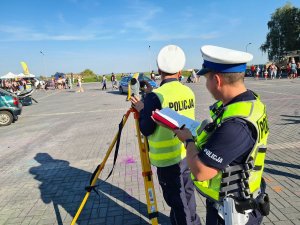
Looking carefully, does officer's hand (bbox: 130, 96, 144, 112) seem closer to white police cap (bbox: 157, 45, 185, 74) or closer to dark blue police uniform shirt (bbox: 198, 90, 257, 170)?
white police cap (bbox: 157, 45, 185, 74)

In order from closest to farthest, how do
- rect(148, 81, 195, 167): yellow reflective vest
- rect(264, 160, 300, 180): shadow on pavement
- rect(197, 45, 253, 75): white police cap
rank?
rect(197, 45, 253, 75): white police cap < rect(148, 81, 195, 167): yellow reflective vest < rect(264, 160, 300, 180): shadow on pavement

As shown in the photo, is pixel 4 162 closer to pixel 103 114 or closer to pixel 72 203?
pixel 72 203

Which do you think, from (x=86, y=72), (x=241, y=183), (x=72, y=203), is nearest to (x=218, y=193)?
(x=241, y=183)

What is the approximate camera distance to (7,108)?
1180 centimetres

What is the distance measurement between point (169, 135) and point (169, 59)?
0.75 metres

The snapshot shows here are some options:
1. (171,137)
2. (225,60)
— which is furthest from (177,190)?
(225,60)

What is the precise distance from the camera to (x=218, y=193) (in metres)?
1.89

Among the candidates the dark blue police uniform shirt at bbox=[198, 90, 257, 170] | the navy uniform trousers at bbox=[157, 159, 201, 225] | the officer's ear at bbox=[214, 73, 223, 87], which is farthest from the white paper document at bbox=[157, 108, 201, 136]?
the navy uniform trousers at bbox=[157, 159, 201, 225]

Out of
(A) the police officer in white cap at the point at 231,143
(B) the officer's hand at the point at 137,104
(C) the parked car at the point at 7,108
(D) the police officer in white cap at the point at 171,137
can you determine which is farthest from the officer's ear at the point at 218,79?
(C) the parked car at the point at 7,108

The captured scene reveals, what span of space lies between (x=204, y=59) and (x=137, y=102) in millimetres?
1039

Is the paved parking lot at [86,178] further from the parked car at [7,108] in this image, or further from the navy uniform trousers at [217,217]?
the parked car at [7,108]

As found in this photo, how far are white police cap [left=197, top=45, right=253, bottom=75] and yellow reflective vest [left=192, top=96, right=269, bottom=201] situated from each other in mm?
228

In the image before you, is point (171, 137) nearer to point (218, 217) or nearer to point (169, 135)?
point (169, 135)

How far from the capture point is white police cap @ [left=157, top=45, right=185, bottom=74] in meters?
2.70
